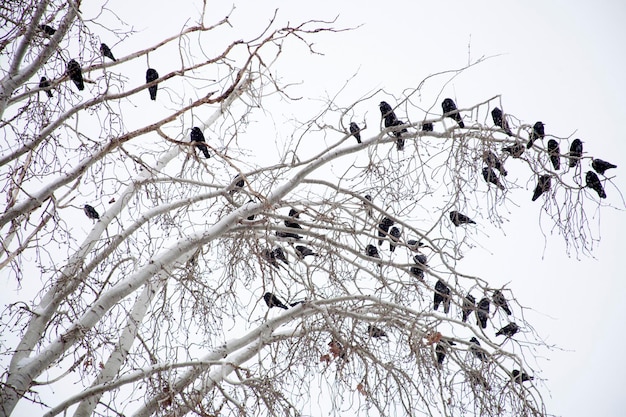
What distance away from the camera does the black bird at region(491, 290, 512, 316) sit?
178 inches

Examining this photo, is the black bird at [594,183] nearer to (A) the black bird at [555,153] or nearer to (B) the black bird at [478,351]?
(A) the black bird at [555,153]

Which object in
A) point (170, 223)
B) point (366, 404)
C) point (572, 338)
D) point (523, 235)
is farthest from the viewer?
point (523, 235)

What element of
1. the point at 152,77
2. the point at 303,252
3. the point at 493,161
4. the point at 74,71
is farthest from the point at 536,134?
the point at 74,71

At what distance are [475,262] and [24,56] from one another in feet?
320

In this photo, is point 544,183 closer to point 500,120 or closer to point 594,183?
point 594,183

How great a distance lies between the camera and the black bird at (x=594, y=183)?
4.50m

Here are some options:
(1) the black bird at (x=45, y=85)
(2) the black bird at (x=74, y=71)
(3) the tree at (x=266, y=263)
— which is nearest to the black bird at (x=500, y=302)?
(3) the tree at (x=266, y=263)

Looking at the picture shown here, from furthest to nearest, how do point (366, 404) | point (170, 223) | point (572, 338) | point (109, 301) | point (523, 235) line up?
point (523, 235), point (572, 338), point (170, 223), point (109, 301), point (366, 404)

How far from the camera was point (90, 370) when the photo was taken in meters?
4.64

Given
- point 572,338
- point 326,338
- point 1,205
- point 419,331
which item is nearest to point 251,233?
point 326,338

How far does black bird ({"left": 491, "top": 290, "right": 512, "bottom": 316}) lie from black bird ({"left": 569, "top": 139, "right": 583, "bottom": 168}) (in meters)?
1.10

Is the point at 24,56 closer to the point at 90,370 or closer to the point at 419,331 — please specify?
the point at 90,370

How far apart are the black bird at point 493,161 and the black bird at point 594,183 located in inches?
26.2

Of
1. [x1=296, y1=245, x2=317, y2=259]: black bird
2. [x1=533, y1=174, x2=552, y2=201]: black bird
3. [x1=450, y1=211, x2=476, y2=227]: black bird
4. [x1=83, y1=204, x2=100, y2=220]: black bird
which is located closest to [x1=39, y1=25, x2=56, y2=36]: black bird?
[x1=83, y1=204, x2=100, y2=220]: black bird
